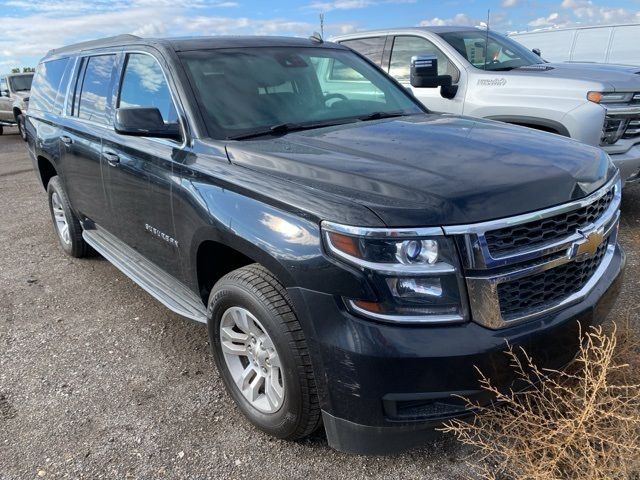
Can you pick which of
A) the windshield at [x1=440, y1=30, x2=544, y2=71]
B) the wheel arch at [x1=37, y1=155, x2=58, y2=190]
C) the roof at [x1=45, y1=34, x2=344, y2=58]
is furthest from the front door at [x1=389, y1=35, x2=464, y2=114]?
the wheel arch at [x1=37, y1=155, x2=58, y2=190]

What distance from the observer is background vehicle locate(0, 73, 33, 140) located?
1647 centimetres

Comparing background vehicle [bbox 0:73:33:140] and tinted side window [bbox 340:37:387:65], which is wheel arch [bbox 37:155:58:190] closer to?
tinted side window [bbox 340:37:387:65]

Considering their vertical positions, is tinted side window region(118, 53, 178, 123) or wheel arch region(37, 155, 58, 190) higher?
tinted side window region(118, 53, 178, 123)

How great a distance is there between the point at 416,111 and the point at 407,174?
1.65 metres

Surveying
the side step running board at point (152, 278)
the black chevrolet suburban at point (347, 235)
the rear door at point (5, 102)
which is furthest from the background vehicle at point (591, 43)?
the rear door at point (5, 102)

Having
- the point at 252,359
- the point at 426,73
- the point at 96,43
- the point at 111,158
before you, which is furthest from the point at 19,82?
the point at 252,359

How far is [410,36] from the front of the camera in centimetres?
645

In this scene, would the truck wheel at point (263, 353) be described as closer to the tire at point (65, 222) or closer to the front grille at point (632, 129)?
the tire at point (65, 222)

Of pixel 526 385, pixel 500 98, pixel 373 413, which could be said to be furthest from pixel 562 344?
pixel 500 98

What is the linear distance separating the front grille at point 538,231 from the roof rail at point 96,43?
113 inches

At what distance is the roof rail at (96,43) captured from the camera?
13.2 ft

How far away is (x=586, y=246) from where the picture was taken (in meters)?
2.36

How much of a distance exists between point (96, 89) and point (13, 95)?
49.1 ft

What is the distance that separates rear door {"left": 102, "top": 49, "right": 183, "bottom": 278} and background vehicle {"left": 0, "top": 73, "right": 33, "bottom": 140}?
14315 millimetres
